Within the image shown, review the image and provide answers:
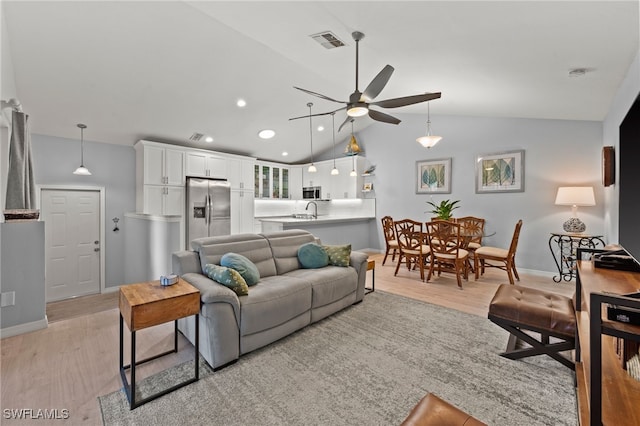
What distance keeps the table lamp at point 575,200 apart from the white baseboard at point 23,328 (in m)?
6.80

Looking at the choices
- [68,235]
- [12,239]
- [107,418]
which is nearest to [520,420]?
[107,418]

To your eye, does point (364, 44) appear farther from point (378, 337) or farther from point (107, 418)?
point (107, 418)

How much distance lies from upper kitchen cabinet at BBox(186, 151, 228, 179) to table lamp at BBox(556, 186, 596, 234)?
20.4ft

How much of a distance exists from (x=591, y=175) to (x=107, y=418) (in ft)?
21.2

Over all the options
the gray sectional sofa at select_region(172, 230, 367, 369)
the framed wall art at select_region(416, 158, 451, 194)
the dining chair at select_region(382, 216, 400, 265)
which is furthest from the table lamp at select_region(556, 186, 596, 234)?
the gray sectional sofa at select_region(172, 230, 367, 369)

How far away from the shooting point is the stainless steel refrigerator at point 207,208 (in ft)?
18.7

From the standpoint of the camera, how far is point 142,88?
4.05 m

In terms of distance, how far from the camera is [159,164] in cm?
539

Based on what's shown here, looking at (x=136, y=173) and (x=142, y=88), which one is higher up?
(x=142, y=88)

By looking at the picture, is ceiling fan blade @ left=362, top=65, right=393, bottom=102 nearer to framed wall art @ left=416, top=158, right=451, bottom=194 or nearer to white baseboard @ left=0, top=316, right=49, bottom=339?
framed wall art @ left=416, top=158, right=451, bottom=194

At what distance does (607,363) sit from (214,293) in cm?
242

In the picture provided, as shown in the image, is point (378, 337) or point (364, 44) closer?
point (378, 337)

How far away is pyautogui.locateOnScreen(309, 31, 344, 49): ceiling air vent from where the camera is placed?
296 cm

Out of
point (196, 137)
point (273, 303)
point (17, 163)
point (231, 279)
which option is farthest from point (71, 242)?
point (273, 303)
